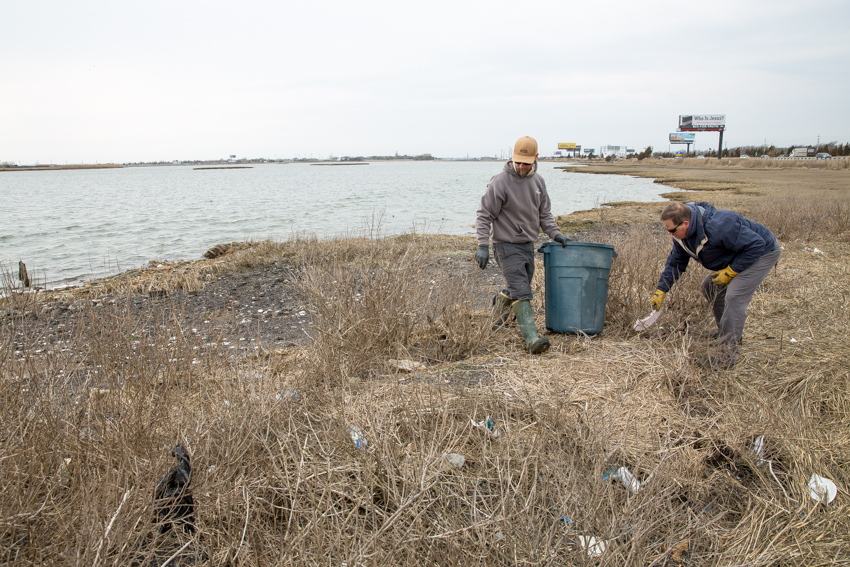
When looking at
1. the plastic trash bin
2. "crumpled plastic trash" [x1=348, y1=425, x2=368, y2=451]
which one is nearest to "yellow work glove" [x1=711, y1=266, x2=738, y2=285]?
the plastic trash bin

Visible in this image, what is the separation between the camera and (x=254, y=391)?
293 centimetres

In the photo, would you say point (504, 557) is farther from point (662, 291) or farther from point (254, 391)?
point (662, 291)

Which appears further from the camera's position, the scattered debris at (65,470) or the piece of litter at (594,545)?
the scattered debris at (65,470)

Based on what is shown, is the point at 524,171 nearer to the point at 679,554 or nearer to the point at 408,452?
the point at 408,452

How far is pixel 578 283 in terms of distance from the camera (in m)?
4.80

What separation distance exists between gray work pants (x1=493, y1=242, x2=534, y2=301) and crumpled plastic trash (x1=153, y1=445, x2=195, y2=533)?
3.15 meters

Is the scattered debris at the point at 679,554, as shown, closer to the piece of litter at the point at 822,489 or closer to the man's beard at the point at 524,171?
the piece of litter at the point at 822,489

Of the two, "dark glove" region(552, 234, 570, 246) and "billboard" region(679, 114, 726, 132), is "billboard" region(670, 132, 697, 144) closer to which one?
"billboard" region(679, 114, 726, 132)

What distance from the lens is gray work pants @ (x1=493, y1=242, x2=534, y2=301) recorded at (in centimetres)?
477

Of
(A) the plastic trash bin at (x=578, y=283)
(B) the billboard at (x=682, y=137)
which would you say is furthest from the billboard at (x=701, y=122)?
(A) the plastic trash bin at (x=578, y=283)

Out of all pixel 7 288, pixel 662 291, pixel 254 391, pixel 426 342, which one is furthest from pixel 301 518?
pixel 662 291

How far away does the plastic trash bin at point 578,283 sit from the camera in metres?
4.80

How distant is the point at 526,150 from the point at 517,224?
25.3 inches

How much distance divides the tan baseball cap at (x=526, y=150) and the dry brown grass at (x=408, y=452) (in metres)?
1.55
